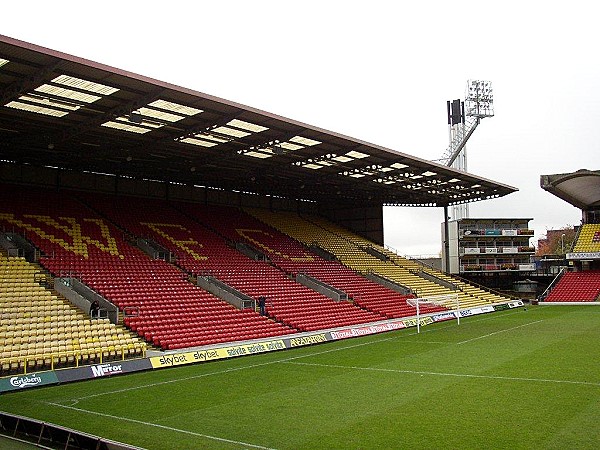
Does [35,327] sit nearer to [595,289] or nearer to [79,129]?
[79,129]

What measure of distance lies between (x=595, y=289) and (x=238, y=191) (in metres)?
30.3

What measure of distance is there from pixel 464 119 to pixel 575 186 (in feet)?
89.8

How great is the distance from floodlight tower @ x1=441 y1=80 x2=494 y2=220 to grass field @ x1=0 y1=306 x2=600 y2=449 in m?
52.2

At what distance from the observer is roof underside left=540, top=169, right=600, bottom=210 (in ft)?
148

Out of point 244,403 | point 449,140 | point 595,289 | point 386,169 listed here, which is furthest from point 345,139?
point 449,140

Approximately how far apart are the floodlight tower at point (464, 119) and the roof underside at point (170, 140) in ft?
89.2

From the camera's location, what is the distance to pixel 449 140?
7456 centimetres

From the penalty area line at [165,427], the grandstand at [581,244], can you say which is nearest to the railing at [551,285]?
the grandstand at [581,244]

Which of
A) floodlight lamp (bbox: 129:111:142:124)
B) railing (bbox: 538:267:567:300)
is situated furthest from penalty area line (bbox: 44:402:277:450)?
railing (bbox: 538:267:567:300)

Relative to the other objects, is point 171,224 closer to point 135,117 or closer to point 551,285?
point 135,117

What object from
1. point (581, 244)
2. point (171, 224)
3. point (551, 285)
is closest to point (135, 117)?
point (171, 224)

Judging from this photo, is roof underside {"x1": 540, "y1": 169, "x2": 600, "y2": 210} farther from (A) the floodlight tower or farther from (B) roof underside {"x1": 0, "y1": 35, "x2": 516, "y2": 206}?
(A) the floodlight tower

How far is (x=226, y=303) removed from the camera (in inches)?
1102

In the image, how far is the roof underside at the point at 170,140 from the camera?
64.0ft
